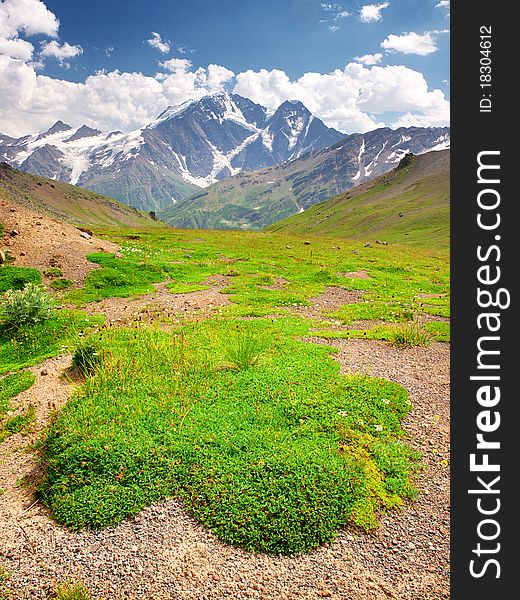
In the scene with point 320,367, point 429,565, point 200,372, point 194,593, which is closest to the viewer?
point 194,593

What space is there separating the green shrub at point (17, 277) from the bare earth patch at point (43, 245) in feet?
3.12

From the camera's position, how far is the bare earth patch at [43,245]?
2350cm

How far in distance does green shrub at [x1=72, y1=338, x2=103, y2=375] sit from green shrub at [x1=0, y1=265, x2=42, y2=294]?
11627 mm

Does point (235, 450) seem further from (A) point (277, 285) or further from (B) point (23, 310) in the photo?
(A) point (277, 285)

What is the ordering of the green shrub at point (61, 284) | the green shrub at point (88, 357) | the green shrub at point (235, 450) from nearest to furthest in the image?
1. the green shrub at point (235, 450)
2. the green shrub at point (88, 357)
3. the green shrub at point (61, 284)

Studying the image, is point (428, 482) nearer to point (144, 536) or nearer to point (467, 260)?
point (467, 260)

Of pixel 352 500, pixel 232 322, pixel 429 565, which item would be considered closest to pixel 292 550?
pixel 352 500

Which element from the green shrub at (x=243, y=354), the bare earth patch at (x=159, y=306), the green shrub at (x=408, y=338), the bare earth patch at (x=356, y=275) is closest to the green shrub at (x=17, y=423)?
the green shrub at (x=243, y=354)

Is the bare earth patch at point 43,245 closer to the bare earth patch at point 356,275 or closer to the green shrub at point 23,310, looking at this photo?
the green shrub at point 23,310

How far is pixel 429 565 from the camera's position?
19.0 feet

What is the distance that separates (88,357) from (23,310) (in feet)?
19.6

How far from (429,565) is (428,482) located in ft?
5.83

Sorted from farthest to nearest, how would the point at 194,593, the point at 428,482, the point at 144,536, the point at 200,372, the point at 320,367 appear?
the point at 320,367 → the point at 200,372 → the point at 428,482 → the point at 144,536 → the point at 194,593

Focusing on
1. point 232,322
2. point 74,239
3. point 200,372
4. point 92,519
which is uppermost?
point 74,239
